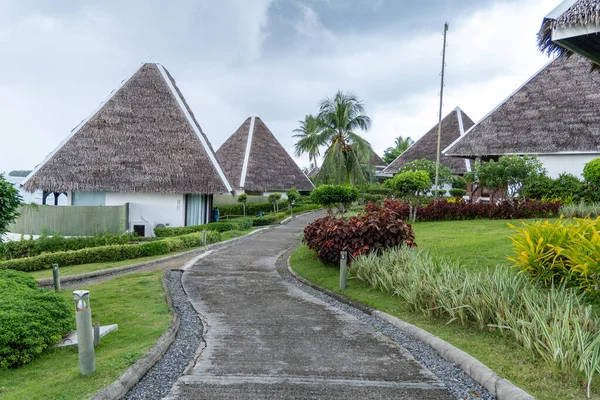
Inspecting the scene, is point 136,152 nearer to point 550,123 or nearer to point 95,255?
point 95,255

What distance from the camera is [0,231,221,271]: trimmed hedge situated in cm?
1229

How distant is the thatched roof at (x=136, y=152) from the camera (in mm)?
17672

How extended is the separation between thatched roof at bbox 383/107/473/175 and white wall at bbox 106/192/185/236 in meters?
15.5

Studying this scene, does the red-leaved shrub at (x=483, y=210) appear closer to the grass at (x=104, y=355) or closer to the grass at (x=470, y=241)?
the grass at (x=470, y=241)

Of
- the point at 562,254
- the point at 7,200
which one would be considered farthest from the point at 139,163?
the point at 562,254

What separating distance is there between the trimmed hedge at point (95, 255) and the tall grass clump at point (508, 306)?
300 inches

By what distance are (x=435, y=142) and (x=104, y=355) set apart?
2824cm

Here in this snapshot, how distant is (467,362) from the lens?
14.8ft

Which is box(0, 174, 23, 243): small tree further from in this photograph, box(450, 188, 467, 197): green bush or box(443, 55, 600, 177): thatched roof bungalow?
box(450, 188, 467, 197): green bush

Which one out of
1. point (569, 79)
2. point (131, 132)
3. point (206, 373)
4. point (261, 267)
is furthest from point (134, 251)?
point (569, 79)

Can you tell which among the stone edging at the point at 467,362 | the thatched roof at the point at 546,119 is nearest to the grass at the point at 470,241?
the stone edging at the point at 467,362

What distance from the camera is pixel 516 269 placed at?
297 inches

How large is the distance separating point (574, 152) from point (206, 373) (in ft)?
63.4

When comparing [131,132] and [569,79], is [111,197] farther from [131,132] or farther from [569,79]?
[569,79]
